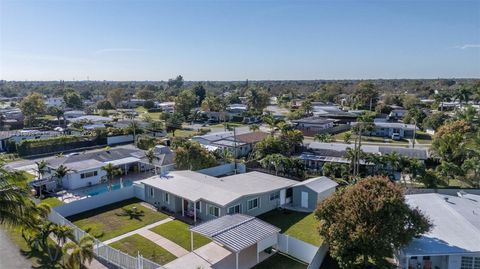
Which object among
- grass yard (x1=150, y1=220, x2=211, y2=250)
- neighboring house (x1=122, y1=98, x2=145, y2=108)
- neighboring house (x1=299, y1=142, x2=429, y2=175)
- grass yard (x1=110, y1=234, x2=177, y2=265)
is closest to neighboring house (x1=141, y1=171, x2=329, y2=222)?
grass yard (x1=150, y1=220, x2=211, y2=250)

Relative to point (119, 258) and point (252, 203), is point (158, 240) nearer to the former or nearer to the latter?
point (119, 258)

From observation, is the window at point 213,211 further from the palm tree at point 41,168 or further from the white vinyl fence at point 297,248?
the palm tree at point 41,168

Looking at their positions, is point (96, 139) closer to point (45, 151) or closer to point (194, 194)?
point (45, 151)

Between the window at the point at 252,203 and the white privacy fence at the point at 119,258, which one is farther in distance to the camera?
the window at the point at 252,203

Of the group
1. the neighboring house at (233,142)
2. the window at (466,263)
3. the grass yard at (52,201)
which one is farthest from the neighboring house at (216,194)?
the neighboring house at (233,142)

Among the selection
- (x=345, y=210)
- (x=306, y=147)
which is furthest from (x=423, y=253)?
(x=306, y=147)

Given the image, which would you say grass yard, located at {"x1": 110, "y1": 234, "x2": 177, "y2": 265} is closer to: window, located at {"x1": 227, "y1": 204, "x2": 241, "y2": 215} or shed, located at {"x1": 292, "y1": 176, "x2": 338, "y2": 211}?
window, located at {"x1": 227, "y1": 204, "x2": 241, "y2": 215}

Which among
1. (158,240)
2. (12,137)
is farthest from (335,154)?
(12,137)
